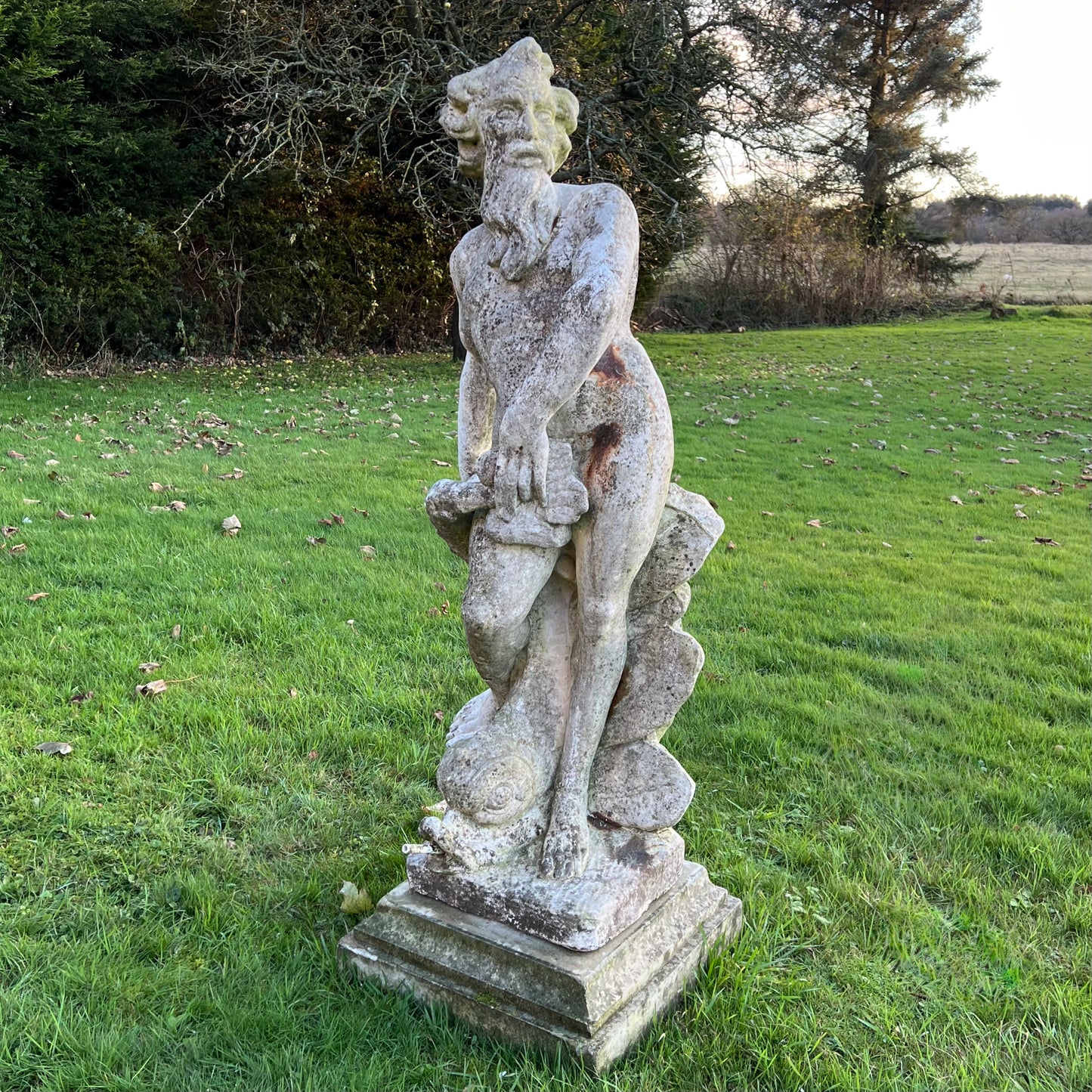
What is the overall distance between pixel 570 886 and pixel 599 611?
30.6 inches

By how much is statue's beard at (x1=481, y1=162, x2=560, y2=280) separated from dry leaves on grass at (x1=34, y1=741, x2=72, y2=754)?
2742 mm

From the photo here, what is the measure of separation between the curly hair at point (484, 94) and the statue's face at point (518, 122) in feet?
0.10

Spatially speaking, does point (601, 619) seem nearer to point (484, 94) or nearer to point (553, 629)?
point (553, 629)

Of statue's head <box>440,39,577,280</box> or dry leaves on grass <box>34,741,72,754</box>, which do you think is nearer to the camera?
statue's head <box>440,39,577,280</box>

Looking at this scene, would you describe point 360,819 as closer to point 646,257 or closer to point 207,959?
point 207,959

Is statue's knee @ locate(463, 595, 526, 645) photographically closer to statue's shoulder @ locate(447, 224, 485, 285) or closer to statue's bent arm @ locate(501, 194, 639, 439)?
statue's bent arm @ locate(501, 194, 639, 439)

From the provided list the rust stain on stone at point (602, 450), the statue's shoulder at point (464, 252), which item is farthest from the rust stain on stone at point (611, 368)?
the statue's shoulder at point (464, 252)

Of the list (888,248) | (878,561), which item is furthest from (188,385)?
(888,248)

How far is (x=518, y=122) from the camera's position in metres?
2.34

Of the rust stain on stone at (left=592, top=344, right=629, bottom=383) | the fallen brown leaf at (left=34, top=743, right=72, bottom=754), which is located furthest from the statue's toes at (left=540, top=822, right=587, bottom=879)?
the fallen brown leaf at (left=34, top=743, right=72, bottom=754)

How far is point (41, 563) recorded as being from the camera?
5559 millimetres

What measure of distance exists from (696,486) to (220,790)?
18.6ft

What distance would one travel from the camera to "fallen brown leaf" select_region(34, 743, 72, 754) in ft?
12.1

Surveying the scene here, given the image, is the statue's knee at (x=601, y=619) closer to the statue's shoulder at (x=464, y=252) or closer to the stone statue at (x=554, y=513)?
the stone statue at (x=554, y=513)
